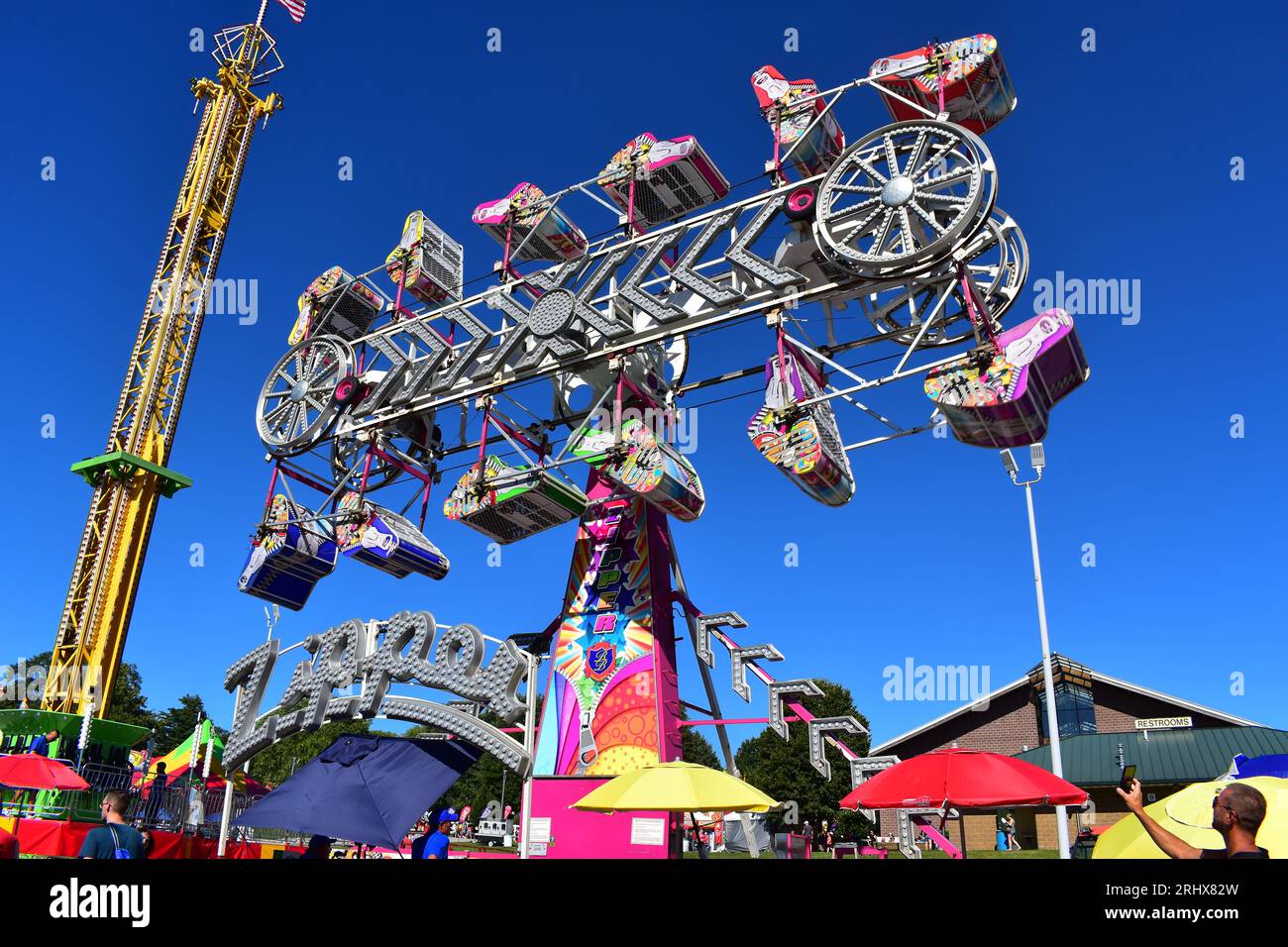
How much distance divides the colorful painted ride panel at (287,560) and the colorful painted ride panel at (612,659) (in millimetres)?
6412

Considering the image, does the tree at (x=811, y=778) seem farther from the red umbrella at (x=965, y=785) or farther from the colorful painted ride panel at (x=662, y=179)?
the red umbrella at (x=965, y=785)

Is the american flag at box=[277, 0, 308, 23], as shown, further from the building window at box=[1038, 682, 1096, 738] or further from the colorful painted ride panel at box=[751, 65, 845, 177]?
the building window at box=[1038, 682, 1096, 738]

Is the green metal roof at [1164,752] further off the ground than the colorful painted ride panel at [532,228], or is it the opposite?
the colorful painted ride panel at [532,228]

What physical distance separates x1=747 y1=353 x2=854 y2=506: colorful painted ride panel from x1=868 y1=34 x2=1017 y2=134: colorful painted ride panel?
5491 millimetres

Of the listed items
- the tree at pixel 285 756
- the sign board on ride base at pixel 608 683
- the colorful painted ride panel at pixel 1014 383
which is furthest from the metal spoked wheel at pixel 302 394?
the tree at pixel 285 756

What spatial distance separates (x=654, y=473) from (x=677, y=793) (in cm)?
624

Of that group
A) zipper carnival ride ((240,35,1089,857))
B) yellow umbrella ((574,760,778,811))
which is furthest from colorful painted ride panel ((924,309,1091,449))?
yellow umbrella ((574,760,778,811))

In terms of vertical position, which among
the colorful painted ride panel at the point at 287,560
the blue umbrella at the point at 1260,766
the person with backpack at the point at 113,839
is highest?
the colorful painted ride panel at the point at 287,560

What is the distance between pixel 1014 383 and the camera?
13.3m

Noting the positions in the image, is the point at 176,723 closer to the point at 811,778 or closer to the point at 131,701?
the point at 131,701

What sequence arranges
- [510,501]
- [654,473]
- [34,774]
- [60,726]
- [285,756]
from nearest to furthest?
[654,473]
[510,501]
[34,774]
[60,726]
[285,756]

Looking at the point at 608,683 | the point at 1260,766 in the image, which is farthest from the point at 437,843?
the point at 1260,766

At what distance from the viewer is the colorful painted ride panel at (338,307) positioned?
23.2 meters
